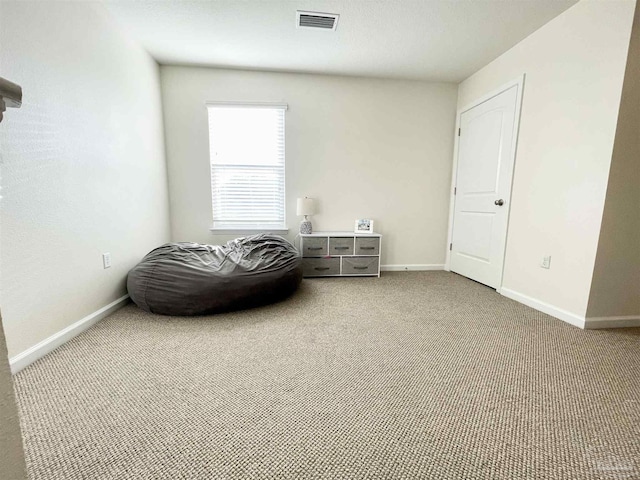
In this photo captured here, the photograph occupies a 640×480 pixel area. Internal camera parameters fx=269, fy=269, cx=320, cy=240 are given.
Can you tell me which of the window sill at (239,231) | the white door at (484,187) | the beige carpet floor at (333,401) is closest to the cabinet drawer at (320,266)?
the window sill at (239,231)

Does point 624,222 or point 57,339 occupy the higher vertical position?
point 624,222

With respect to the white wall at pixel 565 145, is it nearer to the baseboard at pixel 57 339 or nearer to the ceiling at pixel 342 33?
the ceiling at pixel 342 33

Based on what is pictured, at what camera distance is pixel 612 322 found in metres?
2.06

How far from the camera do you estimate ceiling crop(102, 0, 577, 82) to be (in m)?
2.14

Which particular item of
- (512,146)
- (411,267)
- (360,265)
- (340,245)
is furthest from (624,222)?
(340,245)

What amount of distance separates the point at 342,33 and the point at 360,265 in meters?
2.40

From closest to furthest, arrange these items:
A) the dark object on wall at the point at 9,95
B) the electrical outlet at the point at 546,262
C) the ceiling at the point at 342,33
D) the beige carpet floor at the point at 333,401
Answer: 1. the dark object on wall at the point at 9,95
2. the beige carpet floor at the point at 333,401
3. the ceiling at the point at 342,33
4. the electrical outlet at the point at 546,262

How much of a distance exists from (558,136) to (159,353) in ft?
11.0

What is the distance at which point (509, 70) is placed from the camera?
2.70 metres

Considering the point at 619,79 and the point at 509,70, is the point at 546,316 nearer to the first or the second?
the point at 619,79

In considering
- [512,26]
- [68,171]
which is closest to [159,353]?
[68,171]

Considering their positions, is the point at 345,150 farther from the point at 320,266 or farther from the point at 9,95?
the point at 9,95

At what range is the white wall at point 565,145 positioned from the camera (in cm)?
189

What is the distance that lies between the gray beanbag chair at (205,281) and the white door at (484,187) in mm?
2150
